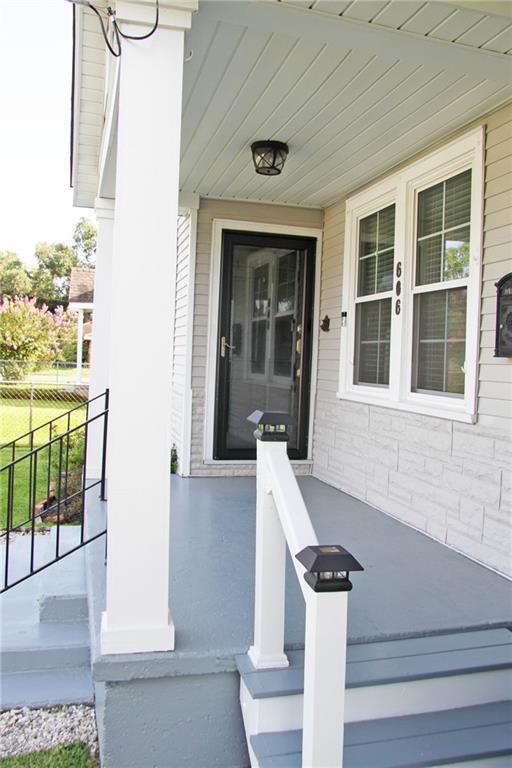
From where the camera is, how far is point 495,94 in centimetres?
302

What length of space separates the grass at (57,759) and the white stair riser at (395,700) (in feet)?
2.26

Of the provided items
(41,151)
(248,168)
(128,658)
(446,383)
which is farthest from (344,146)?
(41,151)

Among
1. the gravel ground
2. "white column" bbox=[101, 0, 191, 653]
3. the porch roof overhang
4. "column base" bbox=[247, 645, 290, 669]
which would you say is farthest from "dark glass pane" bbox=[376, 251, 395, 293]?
the gravel ground

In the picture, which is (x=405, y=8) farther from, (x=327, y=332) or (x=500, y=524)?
(x=327, y=332)

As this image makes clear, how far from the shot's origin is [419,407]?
12.4ft

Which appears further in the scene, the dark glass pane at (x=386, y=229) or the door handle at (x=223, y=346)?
the door handle at (x=223, y=346)

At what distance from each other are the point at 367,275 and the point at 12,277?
25446 millimetres

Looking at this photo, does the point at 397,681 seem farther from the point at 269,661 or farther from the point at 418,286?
the point at 418,286

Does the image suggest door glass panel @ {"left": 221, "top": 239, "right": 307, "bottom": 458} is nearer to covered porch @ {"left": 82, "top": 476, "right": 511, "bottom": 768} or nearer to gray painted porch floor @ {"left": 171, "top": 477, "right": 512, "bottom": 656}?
gray painted porch floor @ {"left": 171, "top": 477, "right": 512, "bottom": 656}

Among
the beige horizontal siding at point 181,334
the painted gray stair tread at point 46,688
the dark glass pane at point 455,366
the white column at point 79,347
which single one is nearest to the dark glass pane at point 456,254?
the dark glass pane at point 455,366

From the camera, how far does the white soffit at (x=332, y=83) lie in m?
2.26

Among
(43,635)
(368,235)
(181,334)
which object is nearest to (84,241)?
(181,334)

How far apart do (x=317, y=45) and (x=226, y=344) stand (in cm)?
293

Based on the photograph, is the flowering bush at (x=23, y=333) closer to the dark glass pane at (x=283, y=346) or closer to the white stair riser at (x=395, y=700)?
the dark glass pane at (x=283, y=346)
